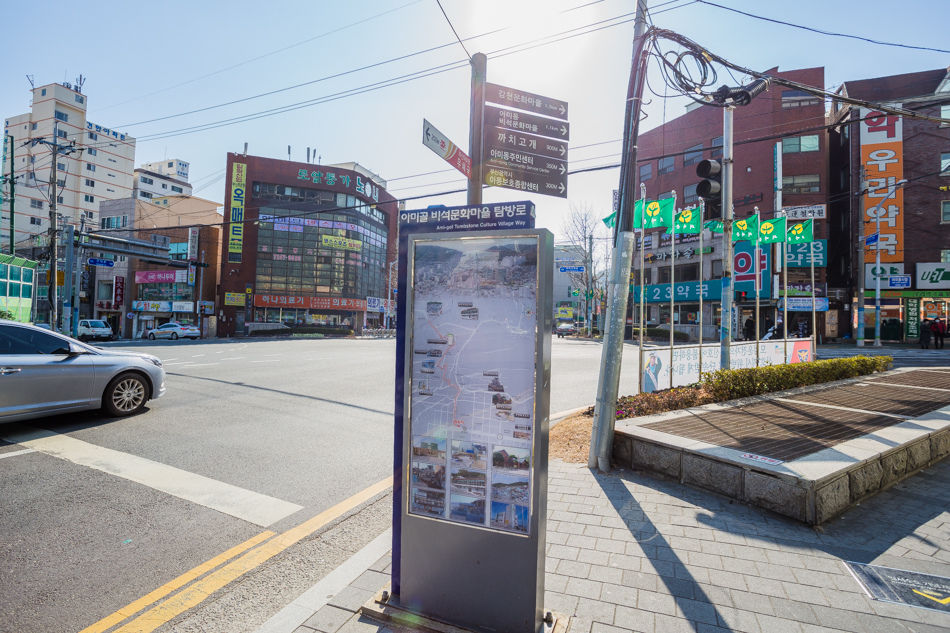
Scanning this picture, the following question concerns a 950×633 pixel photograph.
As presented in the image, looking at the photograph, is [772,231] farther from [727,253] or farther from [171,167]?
[171,167]

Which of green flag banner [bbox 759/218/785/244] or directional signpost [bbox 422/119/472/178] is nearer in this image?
directional signpost [bbox 422/119/472/178]

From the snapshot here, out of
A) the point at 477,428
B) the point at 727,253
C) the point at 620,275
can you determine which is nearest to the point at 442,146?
the point at 620,275

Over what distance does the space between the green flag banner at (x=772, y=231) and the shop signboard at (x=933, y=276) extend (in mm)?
25330

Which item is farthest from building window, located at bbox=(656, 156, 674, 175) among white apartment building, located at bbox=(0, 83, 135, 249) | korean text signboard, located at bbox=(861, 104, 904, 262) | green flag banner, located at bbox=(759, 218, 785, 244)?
white apartment building, located at bbox=(0, 83, 135, 249)

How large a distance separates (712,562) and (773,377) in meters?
6.04

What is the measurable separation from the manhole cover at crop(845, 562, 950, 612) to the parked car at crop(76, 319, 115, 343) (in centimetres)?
4318

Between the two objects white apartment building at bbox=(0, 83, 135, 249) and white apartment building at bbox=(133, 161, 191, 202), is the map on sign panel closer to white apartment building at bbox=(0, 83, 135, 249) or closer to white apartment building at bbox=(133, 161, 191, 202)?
white apartment building at bbox=(0, 83, 135, 249)

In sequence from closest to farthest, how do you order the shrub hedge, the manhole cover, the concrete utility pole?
the manhole cover
the shrub hedge
the concrete utility pole

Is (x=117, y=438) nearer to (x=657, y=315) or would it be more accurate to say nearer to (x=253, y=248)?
(x=657, y=315)

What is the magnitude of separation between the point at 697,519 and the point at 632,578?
46.5 inches

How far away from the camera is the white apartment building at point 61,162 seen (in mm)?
60969

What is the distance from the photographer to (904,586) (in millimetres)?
2809

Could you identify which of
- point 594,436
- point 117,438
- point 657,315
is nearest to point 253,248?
point 657,315

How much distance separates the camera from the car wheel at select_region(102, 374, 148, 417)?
6.91 metres
